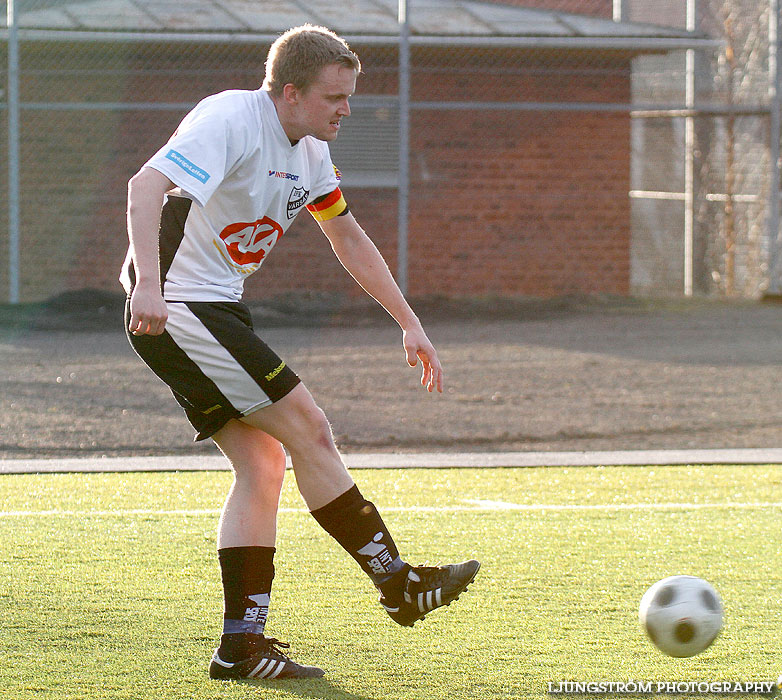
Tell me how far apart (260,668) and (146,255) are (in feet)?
4.11

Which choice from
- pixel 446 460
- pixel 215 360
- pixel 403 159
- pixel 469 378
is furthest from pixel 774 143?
pixel 215 360

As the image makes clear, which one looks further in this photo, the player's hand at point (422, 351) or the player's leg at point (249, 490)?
the player's hand at point (422, 351)

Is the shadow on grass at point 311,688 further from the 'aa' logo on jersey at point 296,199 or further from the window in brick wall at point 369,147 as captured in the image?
the window in brick wall at point 369,147

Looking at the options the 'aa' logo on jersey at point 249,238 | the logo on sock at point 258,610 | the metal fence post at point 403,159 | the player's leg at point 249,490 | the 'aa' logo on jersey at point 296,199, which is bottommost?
the logo on sock at point 258,610

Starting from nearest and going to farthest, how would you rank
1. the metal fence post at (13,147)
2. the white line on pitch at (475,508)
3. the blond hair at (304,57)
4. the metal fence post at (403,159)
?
the blond hair at (304,57)
the white line on pitch at (475,508)
the metal fence post at (13,147)
the metal fence post at (403,159)

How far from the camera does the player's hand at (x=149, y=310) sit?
349 cm

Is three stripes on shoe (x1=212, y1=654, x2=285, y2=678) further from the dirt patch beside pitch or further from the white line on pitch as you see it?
the dirt patch beside pitch

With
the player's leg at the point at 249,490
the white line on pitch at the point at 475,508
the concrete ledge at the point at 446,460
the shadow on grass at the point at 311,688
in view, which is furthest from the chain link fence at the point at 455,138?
the shadow on grass at the point at 311,688

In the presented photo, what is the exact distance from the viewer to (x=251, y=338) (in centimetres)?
389

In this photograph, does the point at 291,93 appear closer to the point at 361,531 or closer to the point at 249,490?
the point at 249,490

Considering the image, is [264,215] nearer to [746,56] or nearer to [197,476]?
[197,476]

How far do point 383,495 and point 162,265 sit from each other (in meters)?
3.35

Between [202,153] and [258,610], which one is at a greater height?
[202,153]

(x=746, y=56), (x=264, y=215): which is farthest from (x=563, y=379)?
(x=746, y=56)
